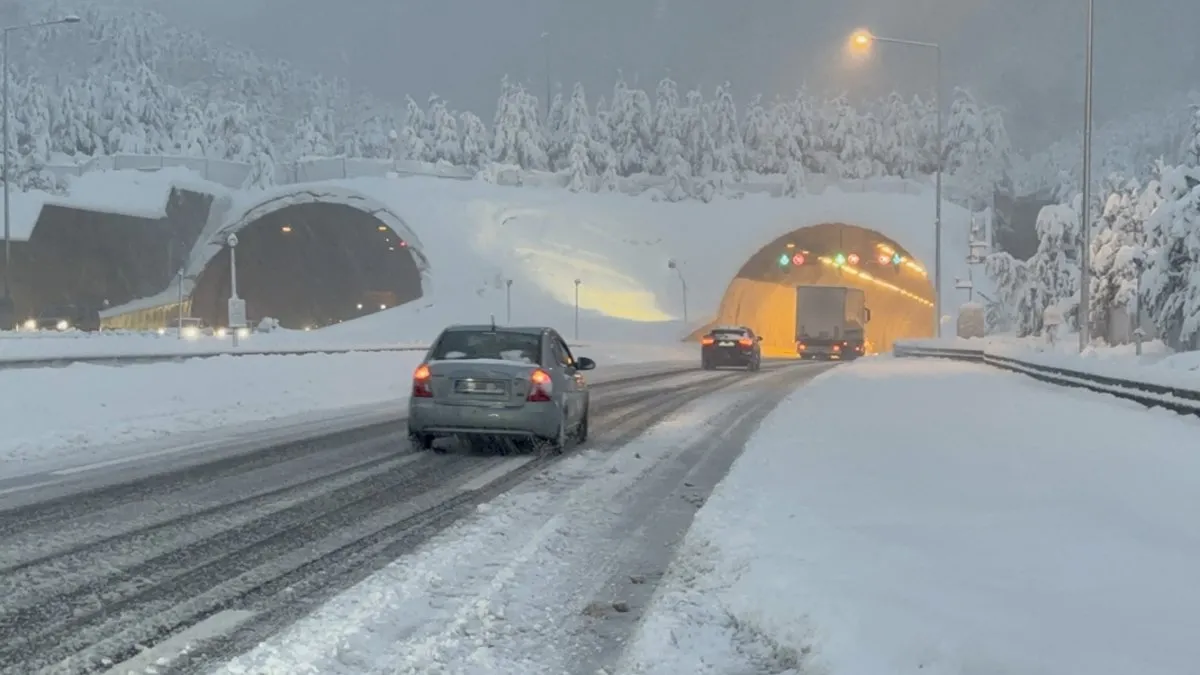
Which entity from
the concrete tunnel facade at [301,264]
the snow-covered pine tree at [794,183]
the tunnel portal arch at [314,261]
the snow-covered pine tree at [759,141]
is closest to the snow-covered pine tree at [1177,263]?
the concrete tunnel facade at [301,264]

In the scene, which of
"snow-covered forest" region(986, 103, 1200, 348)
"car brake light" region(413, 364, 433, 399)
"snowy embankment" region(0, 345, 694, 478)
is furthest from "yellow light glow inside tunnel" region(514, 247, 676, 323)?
"car brake light" region(413, 364, 433, 399)

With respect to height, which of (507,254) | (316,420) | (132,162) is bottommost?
(316,420)

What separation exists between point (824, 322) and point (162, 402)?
4572 cm

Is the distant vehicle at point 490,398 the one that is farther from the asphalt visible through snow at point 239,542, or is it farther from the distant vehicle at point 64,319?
the distant vehicle at point 64,319

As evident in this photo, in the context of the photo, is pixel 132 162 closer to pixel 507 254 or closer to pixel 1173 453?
pixel 507 254

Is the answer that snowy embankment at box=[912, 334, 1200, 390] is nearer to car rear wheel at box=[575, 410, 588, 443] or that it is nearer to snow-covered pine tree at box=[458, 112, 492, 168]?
car rear wheel at box=[575, 410, 588, 443]

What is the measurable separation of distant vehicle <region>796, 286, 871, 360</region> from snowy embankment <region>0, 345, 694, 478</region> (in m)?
Answer: 35.3

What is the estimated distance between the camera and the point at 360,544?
7.74m

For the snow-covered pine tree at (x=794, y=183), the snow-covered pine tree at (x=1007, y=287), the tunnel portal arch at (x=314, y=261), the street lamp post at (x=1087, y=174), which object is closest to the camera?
the street lamp post at (x=1087, y=174)

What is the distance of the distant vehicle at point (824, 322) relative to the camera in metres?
59.7

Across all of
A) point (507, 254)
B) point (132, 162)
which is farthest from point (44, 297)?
point (507, 254)

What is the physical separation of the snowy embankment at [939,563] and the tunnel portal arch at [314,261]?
62218 mm

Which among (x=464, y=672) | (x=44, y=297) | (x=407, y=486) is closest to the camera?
(x=464, y=672)

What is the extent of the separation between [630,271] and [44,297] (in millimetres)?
38783
